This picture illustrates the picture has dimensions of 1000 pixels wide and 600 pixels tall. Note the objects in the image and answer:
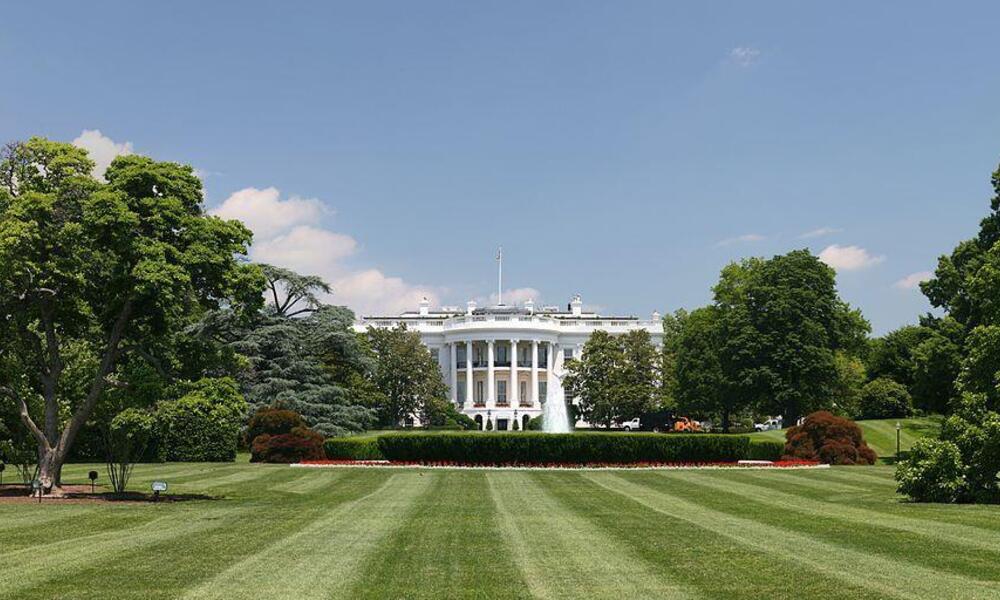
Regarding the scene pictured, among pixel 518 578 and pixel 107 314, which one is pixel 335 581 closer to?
pixel 518 578

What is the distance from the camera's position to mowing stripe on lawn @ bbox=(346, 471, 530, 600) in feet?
34.7

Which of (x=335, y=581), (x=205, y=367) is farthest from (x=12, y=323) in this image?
(x=335, y=581)

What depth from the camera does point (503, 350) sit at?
9906cm

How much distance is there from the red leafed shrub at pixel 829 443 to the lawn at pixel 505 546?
15546 millimetres

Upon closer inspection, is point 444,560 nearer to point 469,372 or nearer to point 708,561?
point 708,561

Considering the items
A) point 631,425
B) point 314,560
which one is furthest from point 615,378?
point 314,560

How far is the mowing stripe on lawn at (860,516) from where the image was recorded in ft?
48.9

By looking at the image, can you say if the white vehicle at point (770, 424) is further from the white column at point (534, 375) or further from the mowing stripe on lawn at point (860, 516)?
the mowing stripe on lawn at point (860, 516)

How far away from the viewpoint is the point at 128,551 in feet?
44.6

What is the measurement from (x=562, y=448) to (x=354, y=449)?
9377 mm

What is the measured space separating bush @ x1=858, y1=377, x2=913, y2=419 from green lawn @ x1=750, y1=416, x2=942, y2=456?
10.9 meters

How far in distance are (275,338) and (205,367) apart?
91.5ft

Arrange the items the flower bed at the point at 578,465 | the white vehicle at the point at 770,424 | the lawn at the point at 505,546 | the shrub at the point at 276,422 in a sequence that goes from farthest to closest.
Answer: the white vehicle at the point at 770,424, the shrub at the point at 276,422, the flower bed at the point at 578,465, the lawn at the point at 505,546

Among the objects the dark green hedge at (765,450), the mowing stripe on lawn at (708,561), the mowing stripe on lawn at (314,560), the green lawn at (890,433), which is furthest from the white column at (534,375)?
the mowing stripe on lawn at (314,560)
